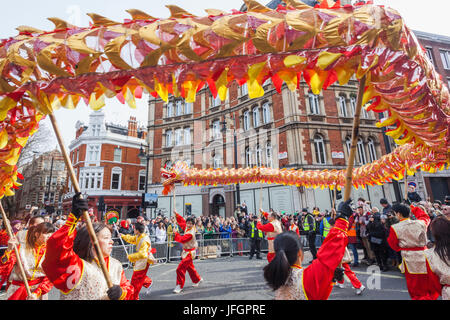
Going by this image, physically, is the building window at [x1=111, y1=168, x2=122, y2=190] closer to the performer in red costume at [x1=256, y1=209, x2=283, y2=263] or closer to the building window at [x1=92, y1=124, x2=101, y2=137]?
the building window at [x1=92, y1=124, x2=101, y2=137]

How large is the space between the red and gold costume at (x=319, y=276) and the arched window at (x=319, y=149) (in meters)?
18.0

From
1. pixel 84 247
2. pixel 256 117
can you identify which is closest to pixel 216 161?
pixel 256 117

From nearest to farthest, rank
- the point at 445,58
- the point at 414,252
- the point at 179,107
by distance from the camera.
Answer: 1. the point at 414,252
2. the point at 445,58
3. the point at 179,107

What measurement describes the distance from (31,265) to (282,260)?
387cm

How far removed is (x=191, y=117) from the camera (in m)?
27.0

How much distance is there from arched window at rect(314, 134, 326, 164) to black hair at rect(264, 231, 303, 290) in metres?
18.1

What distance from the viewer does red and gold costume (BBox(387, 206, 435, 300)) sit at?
3.73 meters

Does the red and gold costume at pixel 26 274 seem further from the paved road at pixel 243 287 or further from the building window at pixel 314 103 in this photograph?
the building window at pixel 314 103

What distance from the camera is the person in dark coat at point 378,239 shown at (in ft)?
25.4

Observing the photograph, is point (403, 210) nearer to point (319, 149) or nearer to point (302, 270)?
point (302, 270)

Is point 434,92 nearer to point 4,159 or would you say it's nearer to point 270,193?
point 4,159

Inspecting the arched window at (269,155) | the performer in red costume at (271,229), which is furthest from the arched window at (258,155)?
the performer in red costume at (271,229)

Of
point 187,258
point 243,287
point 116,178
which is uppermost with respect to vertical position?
point 116,178

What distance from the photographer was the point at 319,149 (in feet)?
63.9
